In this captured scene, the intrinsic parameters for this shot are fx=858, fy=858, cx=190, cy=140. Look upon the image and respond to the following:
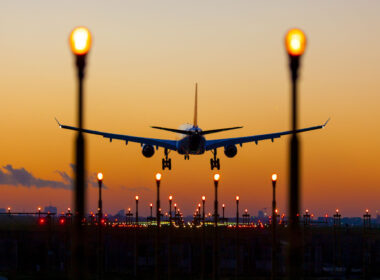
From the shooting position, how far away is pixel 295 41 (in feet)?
76.9

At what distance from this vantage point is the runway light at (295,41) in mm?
23391

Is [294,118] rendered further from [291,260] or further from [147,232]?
[147,232]

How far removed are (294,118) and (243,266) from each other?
136275 millimetres

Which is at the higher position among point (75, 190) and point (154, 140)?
point (154, 140)

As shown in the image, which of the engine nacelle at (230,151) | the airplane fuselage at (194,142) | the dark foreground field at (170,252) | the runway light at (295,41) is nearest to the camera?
the runway light at (295,41)

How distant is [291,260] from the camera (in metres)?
23.2

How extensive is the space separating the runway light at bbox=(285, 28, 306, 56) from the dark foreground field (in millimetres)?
84090

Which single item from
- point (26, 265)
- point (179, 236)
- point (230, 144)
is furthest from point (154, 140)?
point (26, 265)

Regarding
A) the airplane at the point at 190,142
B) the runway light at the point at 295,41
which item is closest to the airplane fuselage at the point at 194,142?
the airplane at the point at 190,142

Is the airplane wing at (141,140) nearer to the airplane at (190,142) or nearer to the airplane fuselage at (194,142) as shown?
the airplane at (190,142)

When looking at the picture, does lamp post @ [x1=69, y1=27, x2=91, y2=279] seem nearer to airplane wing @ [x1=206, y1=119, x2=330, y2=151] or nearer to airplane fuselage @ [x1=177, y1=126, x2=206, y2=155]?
airplane fuselage @ [x1=177, y1=126, x2=206, y2=155]

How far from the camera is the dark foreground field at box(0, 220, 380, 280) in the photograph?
4862 inches

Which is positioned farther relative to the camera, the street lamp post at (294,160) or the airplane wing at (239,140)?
the airplane wing at (239,140)

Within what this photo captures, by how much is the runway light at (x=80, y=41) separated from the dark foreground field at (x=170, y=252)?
83.9 m
